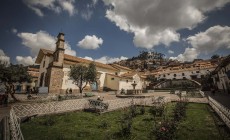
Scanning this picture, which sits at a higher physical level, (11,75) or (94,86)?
(11,75)

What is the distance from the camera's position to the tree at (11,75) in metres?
18.4

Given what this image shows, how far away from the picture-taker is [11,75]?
18750mm

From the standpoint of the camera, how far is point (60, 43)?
3080 cm

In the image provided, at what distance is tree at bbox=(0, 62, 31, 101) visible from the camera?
1839 cm

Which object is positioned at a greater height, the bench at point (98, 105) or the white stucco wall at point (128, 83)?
the white stucco wall at point (128, 83)

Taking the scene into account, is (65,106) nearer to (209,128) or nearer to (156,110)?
(156,110)

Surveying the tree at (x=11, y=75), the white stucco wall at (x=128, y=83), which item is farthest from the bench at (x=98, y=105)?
the white stucco wall at (x=128, y=83)

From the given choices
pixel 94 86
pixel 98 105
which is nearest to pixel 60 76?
pixel 94 86

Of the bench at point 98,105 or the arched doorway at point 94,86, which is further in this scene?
the arched doorway at point 94,86

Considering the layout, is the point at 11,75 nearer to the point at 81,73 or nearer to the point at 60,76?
the point at 81,73

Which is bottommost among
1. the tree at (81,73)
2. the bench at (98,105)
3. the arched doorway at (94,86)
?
the bench at (98,105)

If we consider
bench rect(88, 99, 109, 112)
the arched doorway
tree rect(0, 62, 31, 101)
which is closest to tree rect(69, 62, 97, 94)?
tree rect(0, 62, 31, 101)

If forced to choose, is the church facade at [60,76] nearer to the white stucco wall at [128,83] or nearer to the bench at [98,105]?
the white stucco wall at [128,83]

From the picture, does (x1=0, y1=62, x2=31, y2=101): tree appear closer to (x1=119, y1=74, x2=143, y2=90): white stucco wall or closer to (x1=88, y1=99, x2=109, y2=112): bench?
(x1=88, y1=99, x2=109, y2=112): bench
